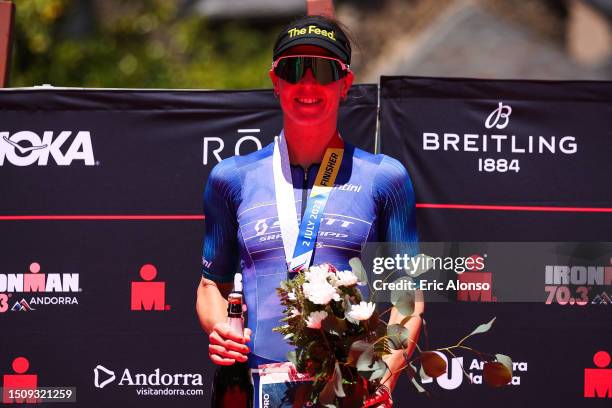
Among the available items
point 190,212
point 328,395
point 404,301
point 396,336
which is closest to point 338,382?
point 328,395

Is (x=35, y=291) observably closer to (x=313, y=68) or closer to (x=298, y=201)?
(x=298, y=201)

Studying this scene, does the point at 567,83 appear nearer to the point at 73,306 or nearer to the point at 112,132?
the point at 112,132

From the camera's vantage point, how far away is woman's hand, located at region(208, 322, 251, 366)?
13.0ft

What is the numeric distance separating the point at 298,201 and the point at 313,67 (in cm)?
51

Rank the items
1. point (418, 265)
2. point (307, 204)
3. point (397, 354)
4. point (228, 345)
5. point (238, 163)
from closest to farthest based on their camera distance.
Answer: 1. point (228, 345)
2. point (418, 265)
3. point (397, 354)
4. point (307, 204)
5. point (238, 163)

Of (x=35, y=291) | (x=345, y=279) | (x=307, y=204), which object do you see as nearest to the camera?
(x=345, y=279)

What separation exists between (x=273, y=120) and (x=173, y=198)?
2.26ft

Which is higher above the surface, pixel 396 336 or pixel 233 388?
pixel 396 336

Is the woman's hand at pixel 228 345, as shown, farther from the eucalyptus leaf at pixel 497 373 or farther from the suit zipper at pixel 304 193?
the eucalyptus leaf at pixel 497 373

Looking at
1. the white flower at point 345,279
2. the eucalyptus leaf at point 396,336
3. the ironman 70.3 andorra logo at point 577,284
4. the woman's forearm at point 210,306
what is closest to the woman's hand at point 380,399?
the eucalyptus leaf at point 396,336

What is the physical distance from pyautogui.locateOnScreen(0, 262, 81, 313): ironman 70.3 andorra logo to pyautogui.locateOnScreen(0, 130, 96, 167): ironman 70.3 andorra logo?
61 centimetres

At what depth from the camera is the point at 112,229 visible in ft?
20.9

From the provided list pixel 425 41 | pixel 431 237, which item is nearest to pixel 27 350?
pixel 431 237

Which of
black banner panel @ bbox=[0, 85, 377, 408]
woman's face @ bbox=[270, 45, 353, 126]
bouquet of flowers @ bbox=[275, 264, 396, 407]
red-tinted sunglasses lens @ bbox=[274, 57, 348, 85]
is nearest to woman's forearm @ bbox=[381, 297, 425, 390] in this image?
bouquet of flowers @ bbox=[275, 264, 396, 407]
